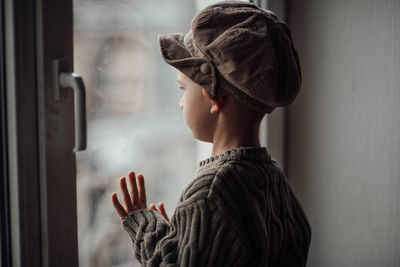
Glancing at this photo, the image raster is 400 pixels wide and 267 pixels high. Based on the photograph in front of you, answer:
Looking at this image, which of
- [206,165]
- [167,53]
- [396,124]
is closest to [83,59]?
[167,53]

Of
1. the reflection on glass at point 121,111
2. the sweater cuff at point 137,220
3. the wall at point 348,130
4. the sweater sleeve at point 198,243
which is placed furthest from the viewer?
the wall at point 348,130

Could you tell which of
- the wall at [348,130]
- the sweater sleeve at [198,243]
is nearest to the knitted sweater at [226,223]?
the sweater sleeve at [198,243]

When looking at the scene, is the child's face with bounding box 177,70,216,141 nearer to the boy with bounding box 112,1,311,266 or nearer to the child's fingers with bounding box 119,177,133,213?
the boy with bounding box 112,1,311,266

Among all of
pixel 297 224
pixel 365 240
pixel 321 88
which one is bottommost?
pixel 365 240

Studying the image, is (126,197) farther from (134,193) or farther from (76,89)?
(76,89)

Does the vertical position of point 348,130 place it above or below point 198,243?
above

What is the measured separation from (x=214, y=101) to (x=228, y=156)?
12 cm

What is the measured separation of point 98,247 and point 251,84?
578 millimetres

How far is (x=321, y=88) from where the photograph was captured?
5.06 feet

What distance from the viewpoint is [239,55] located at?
2.97 ft

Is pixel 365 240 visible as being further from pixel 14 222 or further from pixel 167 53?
pixel 14 222

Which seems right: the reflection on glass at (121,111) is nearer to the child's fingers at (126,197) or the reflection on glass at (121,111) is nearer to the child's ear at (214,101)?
the child's fingers at (126,197)

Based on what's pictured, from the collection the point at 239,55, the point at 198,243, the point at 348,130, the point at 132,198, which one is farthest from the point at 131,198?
the point at 348,130

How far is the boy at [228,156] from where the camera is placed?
0.90 m
